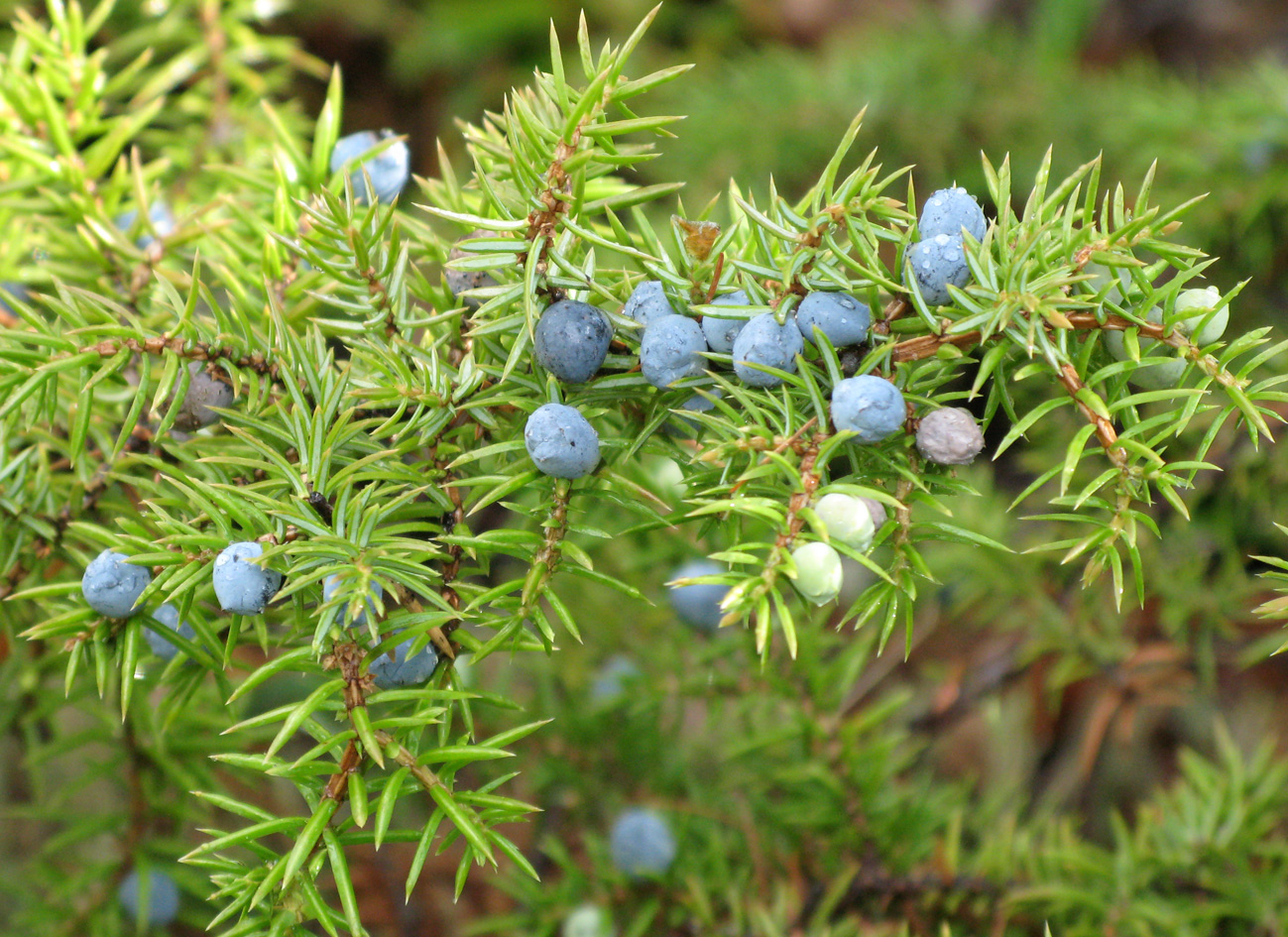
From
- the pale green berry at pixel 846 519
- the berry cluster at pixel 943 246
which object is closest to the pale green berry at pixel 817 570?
the pale green berry at pixel 846 519

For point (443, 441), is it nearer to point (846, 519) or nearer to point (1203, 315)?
point (846, 519)

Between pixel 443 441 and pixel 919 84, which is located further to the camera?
pixel 919 84

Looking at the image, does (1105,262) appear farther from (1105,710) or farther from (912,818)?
(1105,710)

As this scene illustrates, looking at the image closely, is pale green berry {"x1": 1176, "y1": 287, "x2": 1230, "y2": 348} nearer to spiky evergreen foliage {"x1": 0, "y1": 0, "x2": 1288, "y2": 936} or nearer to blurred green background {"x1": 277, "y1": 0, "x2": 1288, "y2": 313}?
Result: spiky evergreen foliage {"x1": 0, "y1": 0, "x2": 1288, "y2": 936}

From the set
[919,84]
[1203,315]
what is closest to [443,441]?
[1203,315]

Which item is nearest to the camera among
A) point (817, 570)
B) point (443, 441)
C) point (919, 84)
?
point (817, 570)

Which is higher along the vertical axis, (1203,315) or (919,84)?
(1203,315)

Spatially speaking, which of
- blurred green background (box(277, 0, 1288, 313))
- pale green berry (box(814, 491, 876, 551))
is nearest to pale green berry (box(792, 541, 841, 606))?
pale green berry (box(814, 491, 876, 551))

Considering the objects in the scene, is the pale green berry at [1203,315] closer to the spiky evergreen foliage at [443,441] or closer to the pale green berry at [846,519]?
the spiky evergreen foliage at [443,441]
